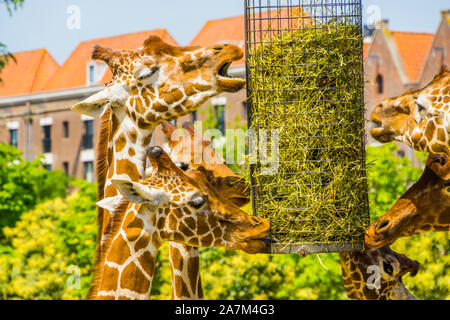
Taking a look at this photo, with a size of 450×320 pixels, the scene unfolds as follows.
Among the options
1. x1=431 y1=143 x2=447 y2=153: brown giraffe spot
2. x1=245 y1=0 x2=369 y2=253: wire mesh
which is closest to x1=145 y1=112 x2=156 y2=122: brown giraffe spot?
x1=245 y1=0 x2=369 y2=253: wire mesh

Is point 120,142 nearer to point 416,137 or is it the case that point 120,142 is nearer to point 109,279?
point 109,279

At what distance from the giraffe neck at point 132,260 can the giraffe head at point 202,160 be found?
0.86m

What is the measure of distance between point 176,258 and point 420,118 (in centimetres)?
237

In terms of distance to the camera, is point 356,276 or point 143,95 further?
point 356,276

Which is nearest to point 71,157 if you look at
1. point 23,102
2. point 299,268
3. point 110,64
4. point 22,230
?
point 23,102

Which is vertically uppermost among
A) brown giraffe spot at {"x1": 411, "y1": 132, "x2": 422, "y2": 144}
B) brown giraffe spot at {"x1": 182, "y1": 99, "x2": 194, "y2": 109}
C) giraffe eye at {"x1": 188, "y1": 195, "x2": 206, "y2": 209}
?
brown giraffe spot at {"x1": 182, "y1": 99, "x2": 194, "y2": 109}

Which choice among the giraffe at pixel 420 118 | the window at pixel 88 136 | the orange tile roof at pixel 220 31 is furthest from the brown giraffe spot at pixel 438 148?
the window at pixel 88 136

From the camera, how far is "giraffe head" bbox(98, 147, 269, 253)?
592 centimetres

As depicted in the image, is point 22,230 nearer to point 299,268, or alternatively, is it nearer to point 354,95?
point 299,268

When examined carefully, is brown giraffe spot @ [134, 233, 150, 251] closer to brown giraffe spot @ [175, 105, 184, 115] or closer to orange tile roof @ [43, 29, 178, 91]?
brown giraffe spot @ [175, 105, 184, 115]

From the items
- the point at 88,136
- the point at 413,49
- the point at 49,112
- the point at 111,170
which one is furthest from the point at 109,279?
the point at 49,112

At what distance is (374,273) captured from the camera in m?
6.83

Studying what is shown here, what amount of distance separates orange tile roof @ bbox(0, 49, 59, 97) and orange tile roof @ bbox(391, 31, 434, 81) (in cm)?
1787

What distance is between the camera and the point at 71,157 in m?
42.3
